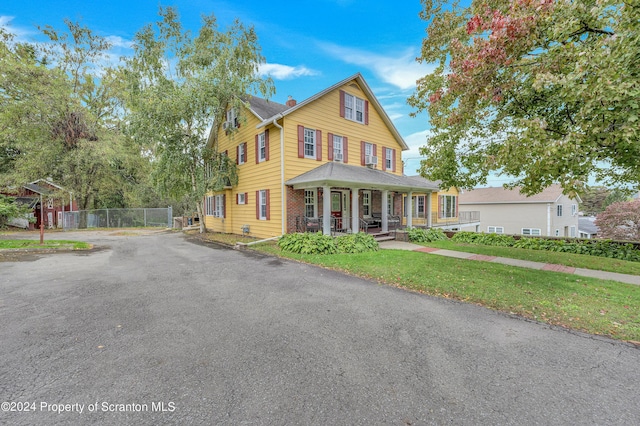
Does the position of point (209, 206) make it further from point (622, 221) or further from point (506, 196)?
point (622, 221)

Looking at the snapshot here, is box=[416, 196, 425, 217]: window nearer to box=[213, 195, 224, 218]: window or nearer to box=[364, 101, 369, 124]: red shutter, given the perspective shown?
box=[364, 101, 369, 124]: red shutter

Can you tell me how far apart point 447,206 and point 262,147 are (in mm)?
17077

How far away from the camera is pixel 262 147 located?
14281 millimetres

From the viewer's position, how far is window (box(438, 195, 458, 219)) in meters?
23.0

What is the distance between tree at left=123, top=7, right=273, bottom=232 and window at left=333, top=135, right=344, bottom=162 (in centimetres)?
448

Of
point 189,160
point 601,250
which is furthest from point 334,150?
point 601,250

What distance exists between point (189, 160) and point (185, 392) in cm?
1462

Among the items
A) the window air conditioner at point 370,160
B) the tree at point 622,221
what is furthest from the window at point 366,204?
the tree at point 622,221

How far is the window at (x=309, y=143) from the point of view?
1383 centimetres

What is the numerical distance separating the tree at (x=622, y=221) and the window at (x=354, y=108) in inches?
783

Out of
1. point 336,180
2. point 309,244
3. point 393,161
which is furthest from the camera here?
point 393,161

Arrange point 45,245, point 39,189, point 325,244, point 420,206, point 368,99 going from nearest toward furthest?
point 325,244
point 45,245
point 368,99
point 39,189
point 420,206

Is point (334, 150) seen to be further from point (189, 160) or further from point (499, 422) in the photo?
point (499, 422)

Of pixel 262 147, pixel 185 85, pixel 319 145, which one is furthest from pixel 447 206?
pixel 185 85
